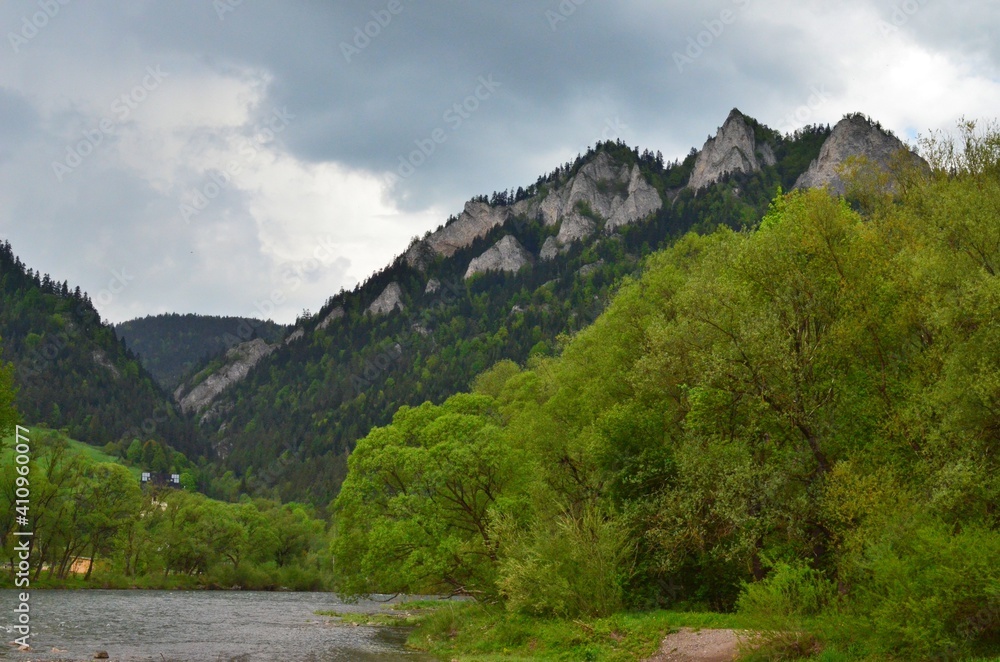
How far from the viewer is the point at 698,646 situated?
1032 inches

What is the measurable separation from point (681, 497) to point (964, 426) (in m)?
12.0

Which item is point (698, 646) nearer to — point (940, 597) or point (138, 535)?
point (940, 597)

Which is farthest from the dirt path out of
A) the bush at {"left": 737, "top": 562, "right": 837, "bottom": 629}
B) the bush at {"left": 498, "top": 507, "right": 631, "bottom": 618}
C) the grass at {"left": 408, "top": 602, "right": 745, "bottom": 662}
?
the bush at {"left": 498, "top": 507, "right": 631, "bottom": 618}

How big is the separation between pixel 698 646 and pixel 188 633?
107ft

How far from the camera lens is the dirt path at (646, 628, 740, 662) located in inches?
983

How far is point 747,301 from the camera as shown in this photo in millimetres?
33750

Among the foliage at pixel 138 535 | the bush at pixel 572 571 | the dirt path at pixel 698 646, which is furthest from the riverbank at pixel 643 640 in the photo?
the foliage at pixel 138 535

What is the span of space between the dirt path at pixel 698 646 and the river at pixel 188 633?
13729mm

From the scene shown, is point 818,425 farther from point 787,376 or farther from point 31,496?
point 31,496

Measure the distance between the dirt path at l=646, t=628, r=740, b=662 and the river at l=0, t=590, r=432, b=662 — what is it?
13729 mm

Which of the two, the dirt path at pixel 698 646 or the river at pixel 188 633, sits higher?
the dirt path at pixel 698 646

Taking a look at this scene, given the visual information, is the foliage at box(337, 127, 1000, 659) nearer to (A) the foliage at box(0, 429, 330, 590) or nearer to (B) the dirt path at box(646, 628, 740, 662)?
(B) the dirt path at box(646, 628, 740, 662)

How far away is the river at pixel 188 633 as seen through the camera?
3603 centimetres

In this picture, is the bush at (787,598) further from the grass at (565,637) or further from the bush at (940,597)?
the bush at (940,597)
